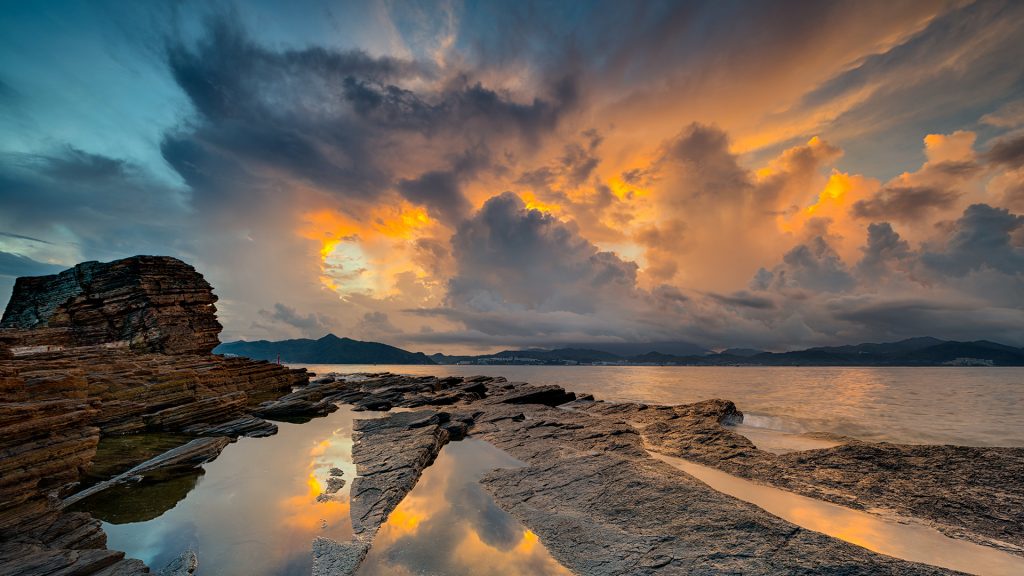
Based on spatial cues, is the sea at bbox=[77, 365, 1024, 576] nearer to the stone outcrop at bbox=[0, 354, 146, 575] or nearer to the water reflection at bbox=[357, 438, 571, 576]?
the water reflection at bbox=[357, 438, 571, 576]

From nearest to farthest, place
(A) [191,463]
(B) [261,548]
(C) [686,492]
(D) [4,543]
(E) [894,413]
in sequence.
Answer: (D) [4,543], (B) [261,548], (C) [686,492], (A) [191,463], (E) [894,413]

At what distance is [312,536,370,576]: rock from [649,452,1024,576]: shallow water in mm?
11140

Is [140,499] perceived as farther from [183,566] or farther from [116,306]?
[116,306]

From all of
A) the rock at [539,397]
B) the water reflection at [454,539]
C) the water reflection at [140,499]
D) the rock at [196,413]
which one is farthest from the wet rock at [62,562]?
the rock at [539,397]

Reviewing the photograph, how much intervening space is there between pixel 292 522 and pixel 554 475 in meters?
8.33

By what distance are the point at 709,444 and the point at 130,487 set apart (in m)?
23.8

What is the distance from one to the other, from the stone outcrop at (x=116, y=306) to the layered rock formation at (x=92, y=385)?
0.11m

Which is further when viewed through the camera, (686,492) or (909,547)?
(686,492)

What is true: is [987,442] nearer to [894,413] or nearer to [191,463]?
[894,413]

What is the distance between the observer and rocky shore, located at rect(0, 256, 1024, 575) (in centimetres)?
815

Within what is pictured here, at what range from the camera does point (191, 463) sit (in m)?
16.5

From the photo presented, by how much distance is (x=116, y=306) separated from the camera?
126ft

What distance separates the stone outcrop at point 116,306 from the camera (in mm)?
37656

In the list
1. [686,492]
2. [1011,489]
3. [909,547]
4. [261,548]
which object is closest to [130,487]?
[261,548]
